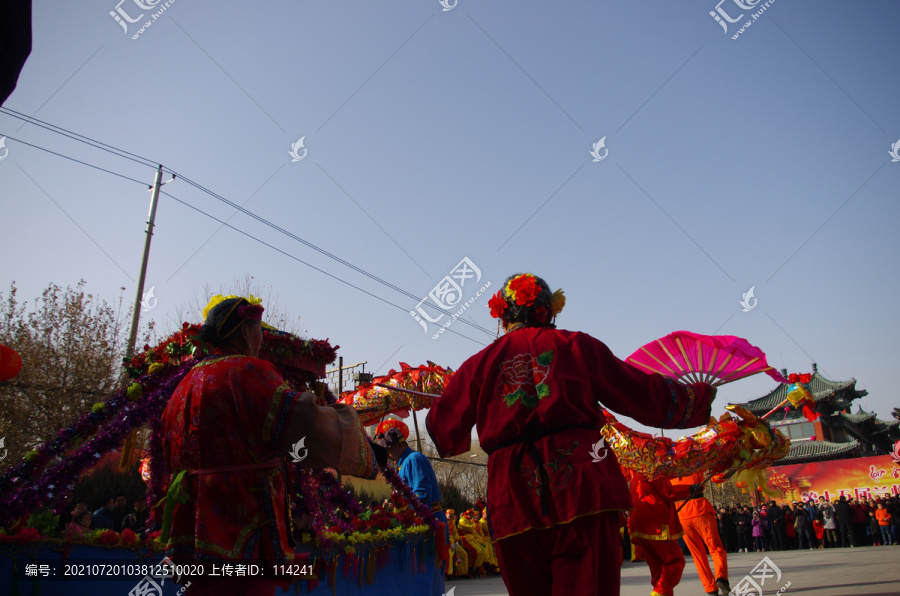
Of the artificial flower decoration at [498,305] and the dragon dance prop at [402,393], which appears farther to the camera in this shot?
the dragon dance prop at [402,393]

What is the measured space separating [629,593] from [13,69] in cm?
833

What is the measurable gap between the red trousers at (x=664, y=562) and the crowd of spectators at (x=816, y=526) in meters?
15.9

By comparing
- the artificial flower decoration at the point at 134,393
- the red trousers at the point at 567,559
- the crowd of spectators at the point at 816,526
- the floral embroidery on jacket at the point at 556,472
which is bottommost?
the crowd of spectators at the point at 816,526

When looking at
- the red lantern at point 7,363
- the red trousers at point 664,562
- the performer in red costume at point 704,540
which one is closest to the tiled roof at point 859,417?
the performer in red costume at point 704,540

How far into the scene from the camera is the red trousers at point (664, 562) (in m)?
6.31

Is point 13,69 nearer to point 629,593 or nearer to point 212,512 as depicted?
point 212,512

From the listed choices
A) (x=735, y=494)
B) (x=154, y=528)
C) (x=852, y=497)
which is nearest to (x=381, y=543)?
(x=154, y=528)

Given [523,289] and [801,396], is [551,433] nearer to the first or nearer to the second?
[523,289]

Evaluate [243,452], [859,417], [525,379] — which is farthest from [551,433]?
[859,417]

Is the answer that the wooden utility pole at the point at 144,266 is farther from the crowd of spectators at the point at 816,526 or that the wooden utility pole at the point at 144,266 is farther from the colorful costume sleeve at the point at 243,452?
the crowd of spectators at the point at 816,526

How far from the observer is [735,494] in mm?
41094

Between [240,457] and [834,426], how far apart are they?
44.4 metres

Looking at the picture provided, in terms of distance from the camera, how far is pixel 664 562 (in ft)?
21.0

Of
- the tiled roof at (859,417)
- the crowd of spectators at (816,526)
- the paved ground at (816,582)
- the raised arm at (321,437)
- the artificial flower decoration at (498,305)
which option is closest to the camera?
the raised arm at (321,437)
